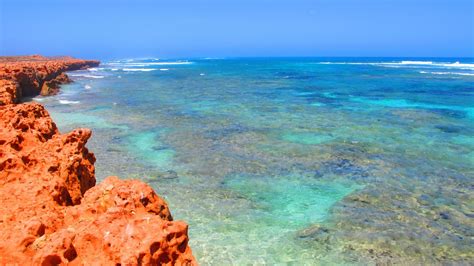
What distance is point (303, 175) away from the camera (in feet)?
40.5

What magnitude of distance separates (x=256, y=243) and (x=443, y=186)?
6.50 meters

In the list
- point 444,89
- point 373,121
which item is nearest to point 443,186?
point 373,121

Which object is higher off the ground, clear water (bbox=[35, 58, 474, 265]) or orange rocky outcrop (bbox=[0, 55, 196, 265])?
orange rocky outcrop (bbox=[0, 55, 196, 265])

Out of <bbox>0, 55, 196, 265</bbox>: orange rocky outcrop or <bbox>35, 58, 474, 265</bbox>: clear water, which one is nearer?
<bbox>0, 55, 196, 265</bbox>: orange rocky outcrop

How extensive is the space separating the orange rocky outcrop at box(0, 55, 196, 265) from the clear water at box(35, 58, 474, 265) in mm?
→ 2997

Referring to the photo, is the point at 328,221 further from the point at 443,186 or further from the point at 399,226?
the point at 443,186

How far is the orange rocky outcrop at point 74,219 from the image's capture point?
13.7 feet

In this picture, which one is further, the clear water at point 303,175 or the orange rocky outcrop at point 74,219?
the clear water at point 303,175

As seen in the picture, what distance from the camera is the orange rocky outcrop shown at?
13.7 feet

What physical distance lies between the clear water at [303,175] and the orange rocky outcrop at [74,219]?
3.00 m

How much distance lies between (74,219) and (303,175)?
8.50m

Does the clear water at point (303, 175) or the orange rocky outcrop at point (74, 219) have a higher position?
the orange rocky outcrop at point (74, 219)

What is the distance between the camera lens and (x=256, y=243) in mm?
8281

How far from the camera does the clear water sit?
8258 mm
